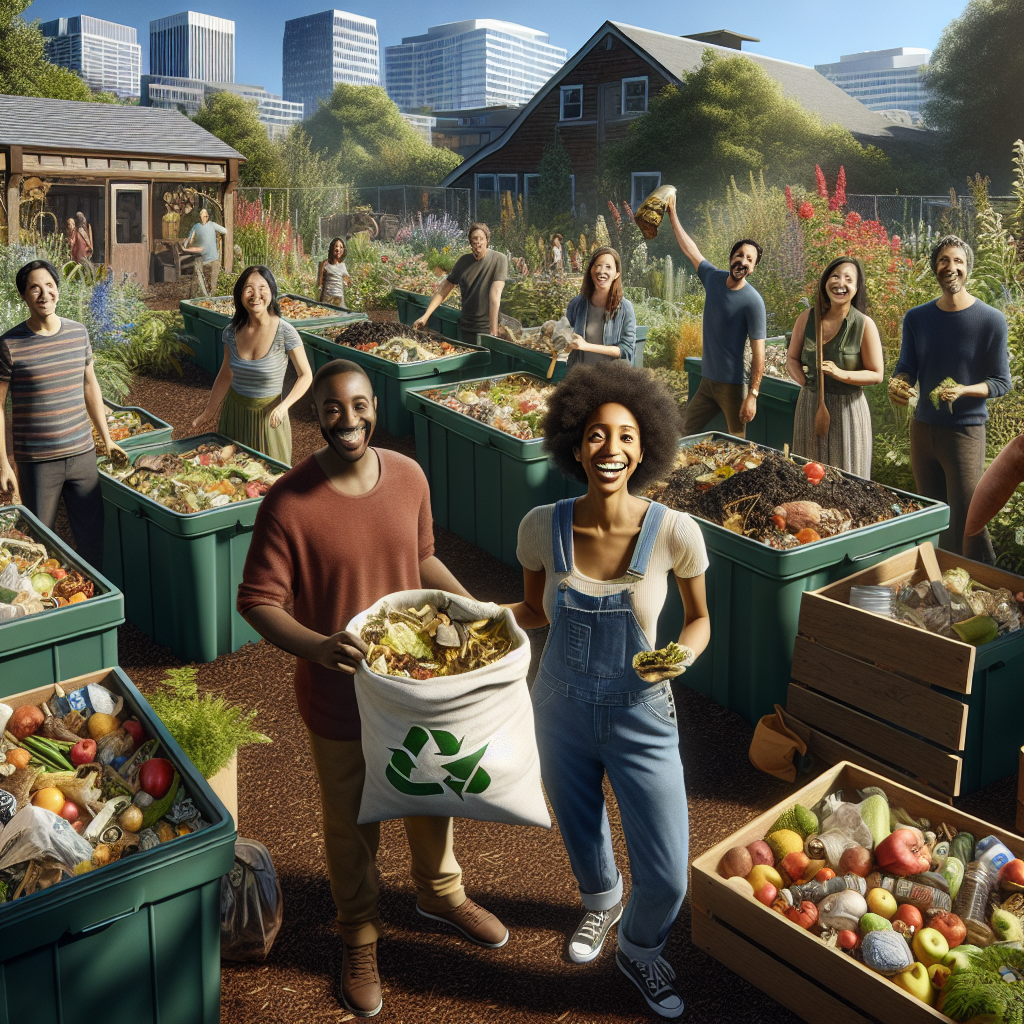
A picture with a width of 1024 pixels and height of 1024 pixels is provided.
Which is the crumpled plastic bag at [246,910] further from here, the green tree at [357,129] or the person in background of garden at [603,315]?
the green tree at [357,129]

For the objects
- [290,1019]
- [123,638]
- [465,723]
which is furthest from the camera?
[123,638]

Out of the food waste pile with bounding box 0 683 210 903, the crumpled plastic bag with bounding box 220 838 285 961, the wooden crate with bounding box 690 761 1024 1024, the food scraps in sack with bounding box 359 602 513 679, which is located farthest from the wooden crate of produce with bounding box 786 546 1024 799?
the food waste pile with bounding box 0 683 210 903

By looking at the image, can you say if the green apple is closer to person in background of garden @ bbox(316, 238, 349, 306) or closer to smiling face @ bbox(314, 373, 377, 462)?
smiling face @ bbox(314, 373, 377, 462)

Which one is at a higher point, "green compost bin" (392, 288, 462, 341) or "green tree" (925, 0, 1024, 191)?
"green tree" (925, 0, 1024, 191)

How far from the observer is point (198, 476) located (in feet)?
20.0

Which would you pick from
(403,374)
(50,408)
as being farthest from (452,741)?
(403,374)

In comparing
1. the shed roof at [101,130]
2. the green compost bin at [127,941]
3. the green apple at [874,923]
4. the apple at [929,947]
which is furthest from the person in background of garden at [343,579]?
the shed roof at [101,130]

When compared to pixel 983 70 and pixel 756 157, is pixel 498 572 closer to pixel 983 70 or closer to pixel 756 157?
pixel 756 157

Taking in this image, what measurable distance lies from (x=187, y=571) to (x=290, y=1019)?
9.14ft

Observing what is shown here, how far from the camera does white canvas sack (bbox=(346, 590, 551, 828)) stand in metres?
2.64

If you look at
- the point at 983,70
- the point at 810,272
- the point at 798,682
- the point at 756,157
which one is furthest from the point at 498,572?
the point at 983,70

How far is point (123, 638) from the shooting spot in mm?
5949

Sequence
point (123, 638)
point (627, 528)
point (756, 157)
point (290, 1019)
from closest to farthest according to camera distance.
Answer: point (627, 528) < point (290, 1019) < point (123, 638) < point (756, 157)

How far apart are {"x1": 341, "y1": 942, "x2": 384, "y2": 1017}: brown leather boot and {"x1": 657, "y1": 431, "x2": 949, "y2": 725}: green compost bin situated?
2383mm
